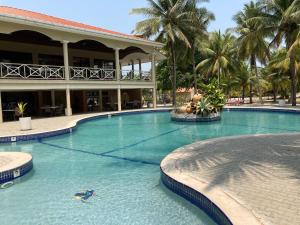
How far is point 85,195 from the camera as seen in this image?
223 inches

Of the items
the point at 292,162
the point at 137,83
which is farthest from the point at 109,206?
the point at 137,83

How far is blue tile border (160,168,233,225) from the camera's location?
4.10 metres

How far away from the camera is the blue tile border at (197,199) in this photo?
13.5 ft

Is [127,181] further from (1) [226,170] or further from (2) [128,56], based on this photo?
(2) [128,56]

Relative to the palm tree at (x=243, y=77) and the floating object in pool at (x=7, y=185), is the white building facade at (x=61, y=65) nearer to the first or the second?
the floating object in pool at (x=7, y=185)

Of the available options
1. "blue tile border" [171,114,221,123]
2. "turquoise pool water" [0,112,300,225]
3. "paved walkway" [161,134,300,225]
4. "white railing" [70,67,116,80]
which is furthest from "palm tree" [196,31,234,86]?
"paved walkway" [161,134,300,225]

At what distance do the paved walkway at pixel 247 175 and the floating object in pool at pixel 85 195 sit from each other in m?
1.49

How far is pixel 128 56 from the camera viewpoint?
2827 cm

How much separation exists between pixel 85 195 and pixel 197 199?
2.10m

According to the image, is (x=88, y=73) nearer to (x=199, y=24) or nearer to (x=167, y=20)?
(x=167, y=20)

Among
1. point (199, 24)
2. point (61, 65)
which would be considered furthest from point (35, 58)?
point (199, 24)

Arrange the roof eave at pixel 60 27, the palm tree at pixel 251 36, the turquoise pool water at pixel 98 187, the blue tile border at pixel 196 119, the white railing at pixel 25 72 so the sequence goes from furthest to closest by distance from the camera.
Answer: the palm tree at pixel 251 36 → the white railing at pixel 25 72 → the blue tile border at pixel 196 119 → the roof eave at pixel 60 27 → the turquoise pool water at pixel 98 187

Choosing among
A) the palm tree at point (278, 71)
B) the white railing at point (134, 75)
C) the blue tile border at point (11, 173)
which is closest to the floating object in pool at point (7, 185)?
the blue tile border at point (11, 173)

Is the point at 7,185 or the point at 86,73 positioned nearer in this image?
the point at 7,185
